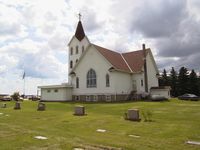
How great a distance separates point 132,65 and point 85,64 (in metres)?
9.30

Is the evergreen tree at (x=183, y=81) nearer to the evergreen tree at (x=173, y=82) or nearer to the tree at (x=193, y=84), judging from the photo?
the tree at (x=193, y=84)

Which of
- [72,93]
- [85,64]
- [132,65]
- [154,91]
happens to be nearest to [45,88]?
[72,93]

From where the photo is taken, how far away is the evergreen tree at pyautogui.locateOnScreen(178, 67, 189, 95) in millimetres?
70556

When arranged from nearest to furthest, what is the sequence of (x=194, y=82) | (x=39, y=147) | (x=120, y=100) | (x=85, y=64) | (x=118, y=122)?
1. (x=39, y=147)
2. (x=118, y=122)
3. (x=120, y=100)
4. (x=85, y=64)
5. (x=194, y=82)

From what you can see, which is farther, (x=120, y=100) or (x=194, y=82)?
(x=194, y=82)

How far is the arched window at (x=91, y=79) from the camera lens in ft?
148

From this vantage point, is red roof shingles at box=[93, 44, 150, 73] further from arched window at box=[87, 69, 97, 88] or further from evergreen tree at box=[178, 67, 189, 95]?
evergreen tree at box=[178, 67, 189, 95]

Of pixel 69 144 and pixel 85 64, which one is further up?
pixel 85 64

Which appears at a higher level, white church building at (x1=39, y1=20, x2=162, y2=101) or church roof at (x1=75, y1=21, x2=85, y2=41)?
church roof at (x1=75, y1=21, x2=85, y2=41)

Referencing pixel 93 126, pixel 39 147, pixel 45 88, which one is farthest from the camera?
pixel 45 88

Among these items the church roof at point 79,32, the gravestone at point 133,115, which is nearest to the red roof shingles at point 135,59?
the church roof at point 79,32

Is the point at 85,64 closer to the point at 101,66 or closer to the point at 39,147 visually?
the point at 101,66

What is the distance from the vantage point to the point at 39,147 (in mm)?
9758

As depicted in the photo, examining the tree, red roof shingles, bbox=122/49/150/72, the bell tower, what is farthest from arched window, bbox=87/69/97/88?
the tree
